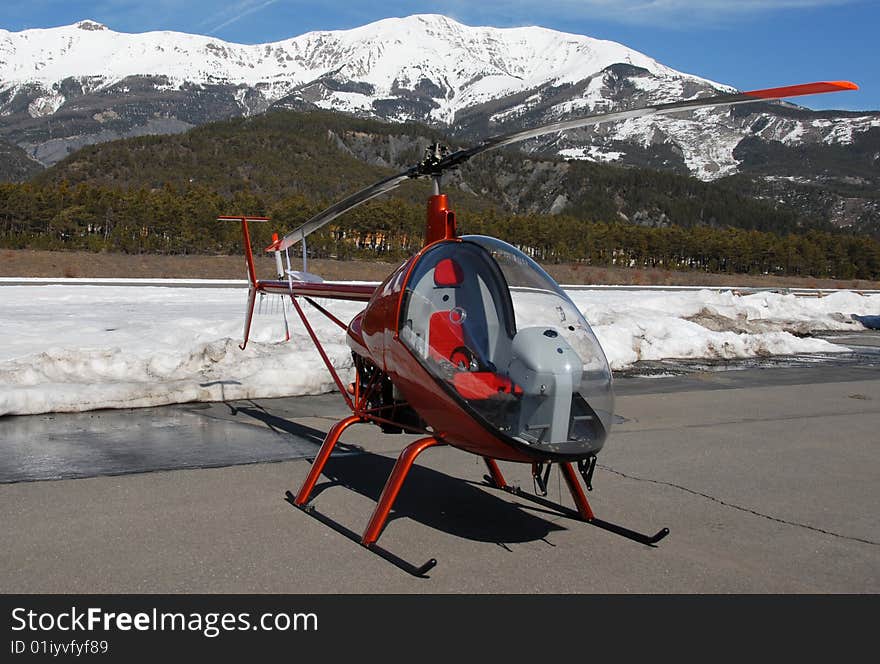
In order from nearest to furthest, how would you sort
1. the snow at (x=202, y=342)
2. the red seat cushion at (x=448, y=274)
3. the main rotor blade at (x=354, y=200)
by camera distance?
the red seat cushion at (x=448, y=274) < the main rotor blade at (x=354, y=200) < the snow at (x=202, y=342)

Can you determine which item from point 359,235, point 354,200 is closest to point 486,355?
point 354,200

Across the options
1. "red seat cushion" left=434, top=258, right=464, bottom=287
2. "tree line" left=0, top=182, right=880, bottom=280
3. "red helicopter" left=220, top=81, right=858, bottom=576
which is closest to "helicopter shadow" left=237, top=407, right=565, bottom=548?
"red helicopter" left=220, top=81, right=858, bottom=576

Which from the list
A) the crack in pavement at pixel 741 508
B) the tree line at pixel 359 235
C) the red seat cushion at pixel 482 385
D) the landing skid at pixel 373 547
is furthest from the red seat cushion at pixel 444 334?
the tree line at pixel 359 235

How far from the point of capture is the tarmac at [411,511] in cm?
443

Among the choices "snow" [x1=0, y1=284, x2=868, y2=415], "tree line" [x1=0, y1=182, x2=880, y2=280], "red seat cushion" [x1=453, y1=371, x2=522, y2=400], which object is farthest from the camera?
"tree line" [x1=0, y1=182, x2=880, y2=280]

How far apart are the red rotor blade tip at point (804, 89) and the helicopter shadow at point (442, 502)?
3013 mm

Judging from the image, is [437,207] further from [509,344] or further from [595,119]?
[595,119]

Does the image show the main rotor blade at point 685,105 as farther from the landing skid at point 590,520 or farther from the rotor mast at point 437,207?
the landing skid at point 590,520

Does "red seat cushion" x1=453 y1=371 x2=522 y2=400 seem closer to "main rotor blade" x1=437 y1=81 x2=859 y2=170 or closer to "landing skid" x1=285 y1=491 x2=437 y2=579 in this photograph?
"landing skid" x1=285 y1=491 x2=437 y2=579

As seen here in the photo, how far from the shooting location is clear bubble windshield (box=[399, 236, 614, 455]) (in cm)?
444

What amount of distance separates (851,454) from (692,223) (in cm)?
16488

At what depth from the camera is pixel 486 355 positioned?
4.90 m

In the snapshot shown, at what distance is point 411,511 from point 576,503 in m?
1.19

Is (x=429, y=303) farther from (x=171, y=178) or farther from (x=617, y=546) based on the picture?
(x=171, y=178)
